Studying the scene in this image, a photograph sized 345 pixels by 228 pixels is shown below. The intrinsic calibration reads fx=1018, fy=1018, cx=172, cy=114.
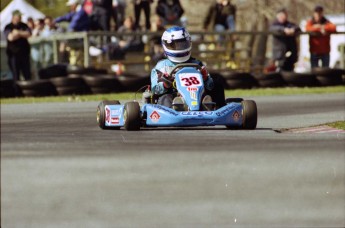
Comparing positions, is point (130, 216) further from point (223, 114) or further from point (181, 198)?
point (223, 114)

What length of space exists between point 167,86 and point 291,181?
411 centimetres

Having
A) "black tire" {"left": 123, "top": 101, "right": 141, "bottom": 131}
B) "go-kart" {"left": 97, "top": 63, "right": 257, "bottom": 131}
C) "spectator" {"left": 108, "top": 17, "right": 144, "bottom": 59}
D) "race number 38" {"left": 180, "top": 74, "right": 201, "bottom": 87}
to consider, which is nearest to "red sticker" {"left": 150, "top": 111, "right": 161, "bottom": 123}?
"go-kart" {"left": 97, "top": 63, "right": 257, "bottom": 131}

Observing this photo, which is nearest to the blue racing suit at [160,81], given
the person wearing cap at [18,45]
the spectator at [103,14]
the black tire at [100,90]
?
the black tire at [100,90]

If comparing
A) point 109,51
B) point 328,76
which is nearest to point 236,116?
point 328,76

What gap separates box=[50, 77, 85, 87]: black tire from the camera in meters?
16.8

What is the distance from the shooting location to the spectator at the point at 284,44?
1917 cm

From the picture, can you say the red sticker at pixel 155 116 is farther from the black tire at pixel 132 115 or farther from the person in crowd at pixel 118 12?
the person in crowd at pixel 118 12

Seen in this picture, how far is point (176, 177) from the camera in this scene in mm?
5191

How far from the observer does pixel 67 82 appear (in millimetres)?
16828

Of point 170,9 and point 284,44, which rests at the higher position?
point 170,9

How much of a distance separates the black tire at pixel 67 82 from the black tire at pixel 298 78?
3820mm

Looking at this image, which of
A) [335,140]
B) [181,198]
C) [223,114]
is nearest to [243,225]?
[181,198]

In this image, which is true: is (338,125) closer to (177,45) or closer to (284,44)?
(177,45)

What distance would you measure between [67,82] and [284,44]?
4.59 m
